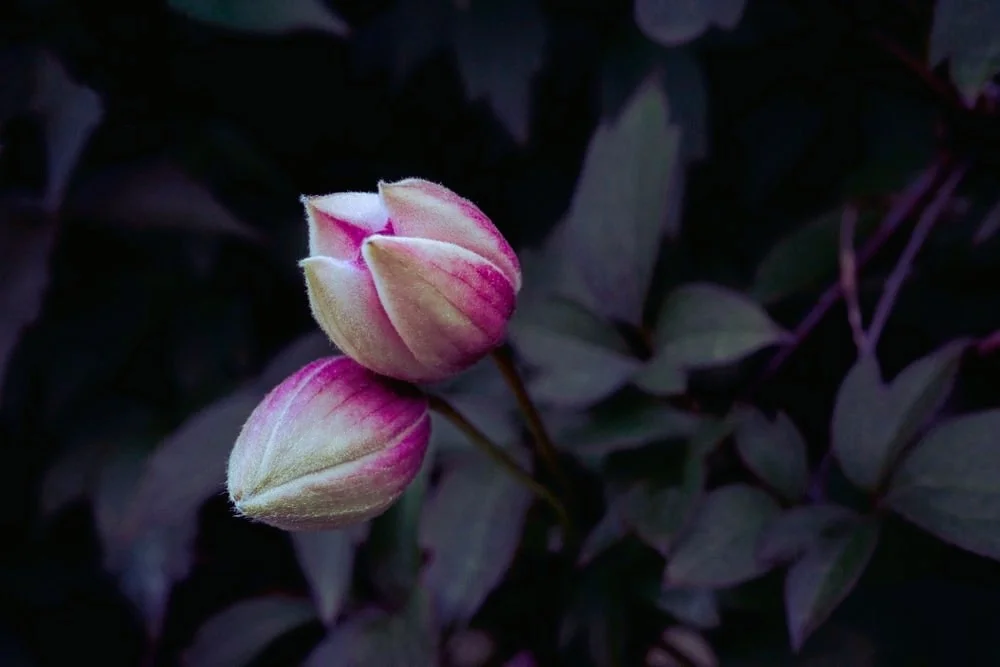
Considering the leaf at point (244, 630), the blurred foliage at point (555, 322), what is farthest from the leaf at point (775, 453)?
the leaf at point (244, 630)

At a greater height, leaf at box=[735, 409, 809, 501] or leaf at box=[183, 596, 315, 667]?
leaf at box=[735, 409, 809, 501]

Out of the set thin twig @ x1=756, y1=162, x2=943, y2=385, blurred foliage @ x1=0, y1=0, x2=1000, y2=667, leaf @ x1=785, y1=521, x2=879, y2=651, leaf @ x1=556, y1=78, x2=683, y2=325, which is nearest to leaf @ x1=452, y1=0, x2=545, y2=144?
blurred foliage @ x1=0, y1=0, x2=1000, y2=667

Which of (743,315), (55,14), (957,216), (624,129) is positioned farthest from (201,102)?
(957,216)

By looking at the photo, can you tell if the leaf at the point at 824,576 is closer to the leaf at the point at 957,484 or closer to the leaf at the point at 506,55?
the leaf at the point at 957,484

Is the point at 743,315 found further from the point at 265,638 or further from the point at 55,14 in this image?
the point at 55,14

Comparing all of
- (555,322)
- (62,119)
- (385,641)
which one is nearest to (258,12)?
(62,119)

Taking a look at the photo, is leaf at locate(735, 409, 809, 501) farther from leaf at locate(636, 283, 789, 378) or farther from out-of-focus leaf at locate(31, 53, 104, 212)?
out-of-focus leaf at locate(31, 53, 104, 212)

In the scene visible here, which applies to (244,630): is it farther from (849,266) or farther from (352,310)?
(849,266)
